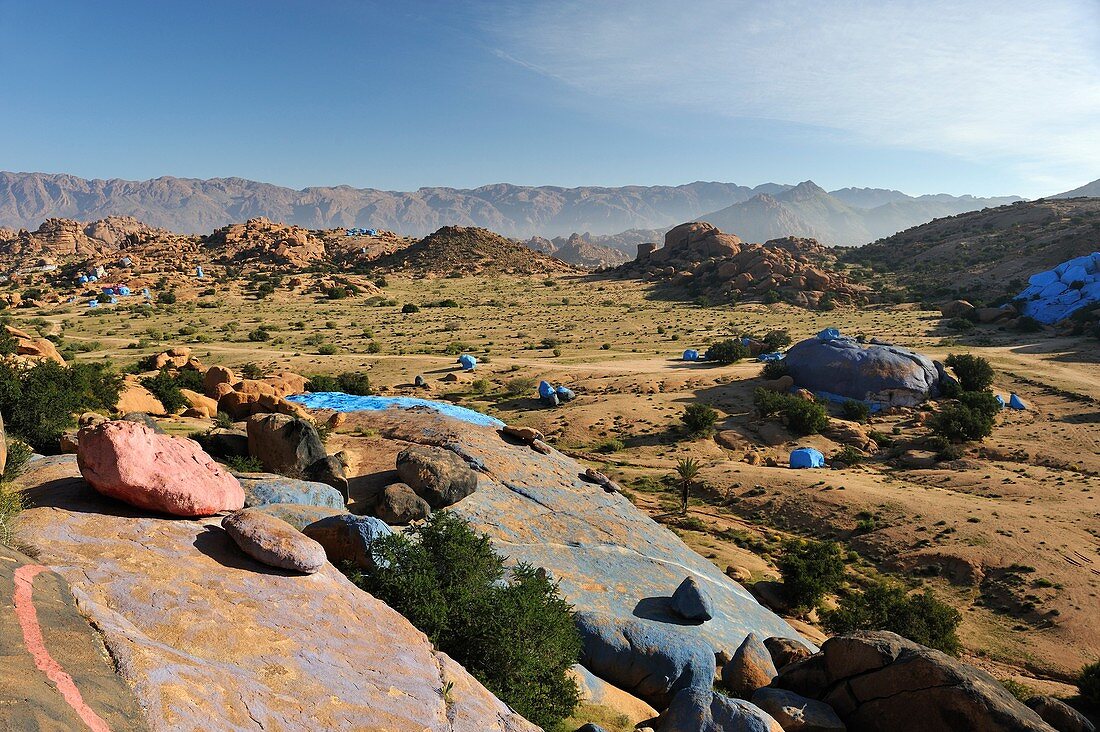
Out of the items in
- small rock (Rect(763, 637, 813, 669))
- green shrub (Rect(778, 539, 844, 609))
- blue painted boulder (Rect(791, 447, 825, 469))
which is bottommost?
green shrub (Rect(778, 539, 844, 609))

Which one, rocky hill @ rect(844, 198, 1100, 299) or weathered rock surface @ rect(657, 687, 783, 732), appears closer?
weathered rock surface @ rect(657, 687, 783, 732)

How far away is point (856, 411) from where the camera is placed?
112 ft

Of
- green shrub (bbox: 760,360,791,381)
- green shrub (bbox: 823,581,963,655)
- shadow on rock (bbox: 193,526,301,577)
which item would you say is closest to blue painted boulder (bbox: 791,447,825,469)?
green shrub (bbox: 760,360,791,381)

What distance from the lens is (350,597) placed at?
25.0 feet

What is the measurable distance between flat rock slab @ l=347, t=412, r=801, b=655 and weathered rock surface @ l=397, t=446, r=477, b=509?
34 centimetres

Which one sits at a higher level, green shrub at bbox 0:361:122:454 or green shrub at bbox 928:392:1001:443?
green shrub at bbox 0:361:122:454

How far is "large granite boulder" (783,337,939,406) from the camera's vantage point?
35312 millimetres

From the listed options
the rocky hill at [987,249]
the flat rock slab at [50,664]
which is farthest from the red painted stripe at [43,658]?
the rocky hill at [987,249]

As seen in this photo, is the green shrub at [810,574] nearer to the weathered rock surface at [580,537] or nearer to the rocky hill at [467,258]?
the weathered rock surface at [580,537]

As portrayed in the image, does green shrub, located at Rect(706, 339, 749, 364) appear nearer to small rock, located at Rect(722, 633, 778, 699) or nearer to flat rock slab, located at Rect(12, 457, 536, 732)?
small rock, located at Rect(722, 633, 778, 699)

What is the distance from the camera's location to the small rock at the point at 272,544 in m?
7.26

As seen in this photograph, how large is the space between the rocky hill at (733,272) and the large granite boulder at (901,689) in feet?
230

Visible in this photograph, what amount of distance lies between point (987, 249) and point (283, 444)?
11082cm

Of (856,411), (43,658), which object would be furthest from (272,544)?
(856,411)
